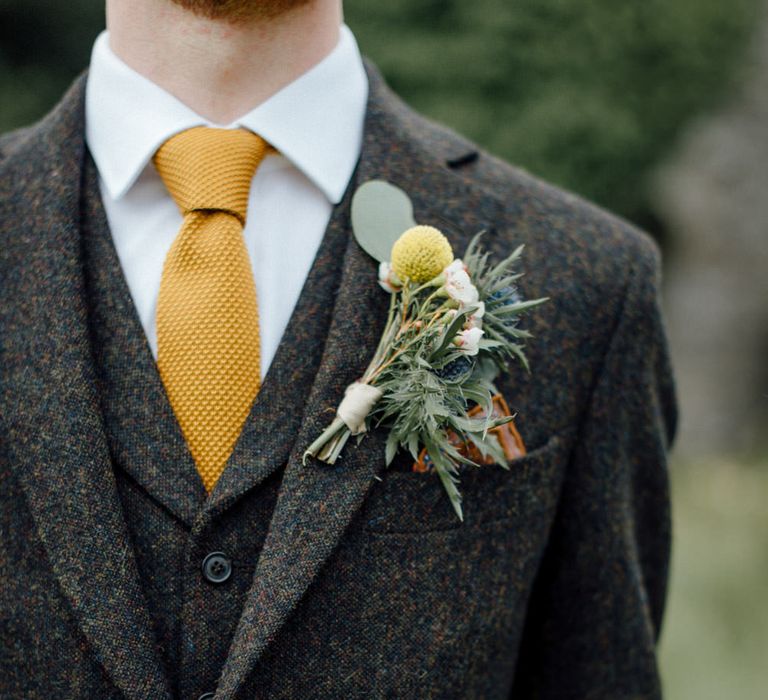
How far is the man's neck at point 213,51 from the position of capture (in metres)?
1.29

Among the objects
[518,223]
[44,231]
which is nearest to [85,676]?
[44,231]

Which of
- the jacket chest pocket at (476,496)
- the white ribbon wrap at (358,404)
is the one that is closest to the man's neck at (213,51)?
the white ribbon wrap at (358,404)

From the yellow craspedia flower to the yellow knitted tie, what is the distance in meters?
0.21

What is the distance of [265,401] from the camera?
48.4 inches

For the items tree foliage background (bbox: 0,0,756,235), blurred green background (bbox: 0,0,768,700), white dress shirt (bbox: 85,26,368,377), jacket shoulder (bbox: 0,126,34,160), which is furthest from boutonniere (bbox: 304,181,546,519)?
tree foliage background (bbox: 0,0,756,235)

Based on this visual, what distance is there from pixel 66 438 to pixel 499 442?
0.58 m

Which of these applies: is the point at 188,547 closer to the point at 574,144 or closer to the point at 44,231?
the point at 44,231

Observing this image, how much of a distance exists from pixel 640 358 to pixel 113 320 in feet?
2.61

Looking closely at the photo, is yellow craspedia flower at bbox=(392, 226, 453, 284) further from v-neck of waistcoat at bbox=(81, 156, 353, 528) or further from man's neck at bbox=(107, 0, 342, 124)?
man's neck at bbox=(107, 0, 342, 124)

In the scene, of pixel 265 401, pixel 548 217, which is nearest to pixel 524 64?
pixel 548 217

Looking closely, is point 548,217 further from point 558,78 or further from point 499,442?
point 558,78

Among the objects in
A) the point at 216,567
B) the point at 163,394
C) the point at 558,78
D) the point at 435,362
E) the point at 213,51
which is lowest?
the point at 558,78

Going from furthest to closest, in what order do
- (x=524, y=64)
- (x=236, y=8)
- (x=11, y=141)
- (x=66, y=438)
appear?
(x=524, y=64) → (x=11, y=141) → (x=236, y=8) → (x=66, y=438)

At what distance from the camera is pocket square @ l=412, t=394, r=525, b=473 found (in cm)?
Answer: 126
